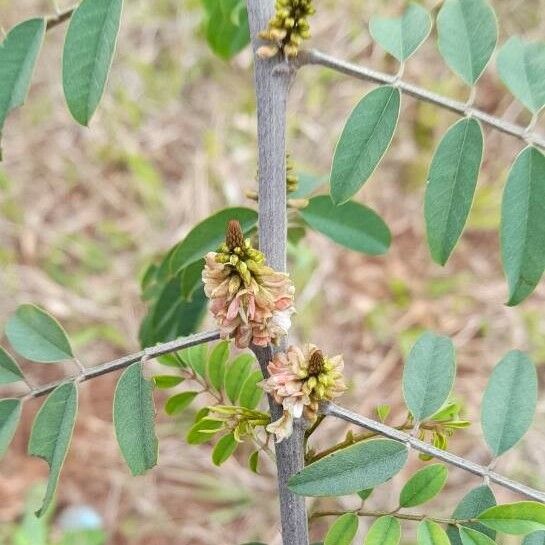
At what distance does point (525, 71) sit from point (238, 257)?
39 cm

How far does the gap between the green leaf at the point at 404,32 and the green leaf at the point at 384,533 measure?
0.44 m

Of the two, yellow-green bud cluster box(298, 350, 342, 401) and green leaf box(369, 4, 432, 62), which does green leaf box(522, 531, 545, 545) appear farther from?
green leaf box(369, 4, 432, 62)

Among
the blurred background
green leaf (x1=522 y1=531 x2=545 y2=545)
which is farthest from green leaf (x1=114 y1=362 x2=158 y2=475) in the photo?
the blurred background

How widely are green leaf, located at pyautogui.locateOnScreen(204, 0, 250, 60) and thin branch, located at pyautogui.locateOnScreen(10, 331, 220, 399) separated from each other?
0.54 meters

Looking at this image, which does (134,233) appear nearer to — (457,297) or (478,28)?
(457,297)

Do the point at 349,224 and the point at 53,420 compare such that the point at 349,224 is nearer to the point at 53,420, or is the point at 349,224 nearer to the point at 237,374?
the point at 237,374

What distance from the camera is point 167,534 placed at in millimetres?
2141

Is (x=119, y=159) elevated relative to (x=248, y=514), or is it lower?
elevated

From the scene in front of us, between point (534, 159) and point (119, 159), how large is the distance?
2.11m

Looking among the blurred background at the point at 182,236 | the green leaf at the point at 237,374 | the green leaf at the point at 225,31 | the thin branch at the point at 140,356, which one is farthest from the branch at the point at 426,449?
the blurred background at the point at 182,236

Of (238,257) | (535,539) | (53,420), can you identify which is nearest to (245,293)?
(238,257)

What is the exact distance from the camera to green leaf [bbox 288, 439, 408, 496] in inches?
25.4

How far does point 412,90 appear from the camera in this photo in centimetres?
75

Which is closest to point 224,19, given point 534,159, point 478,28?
point 478,28
